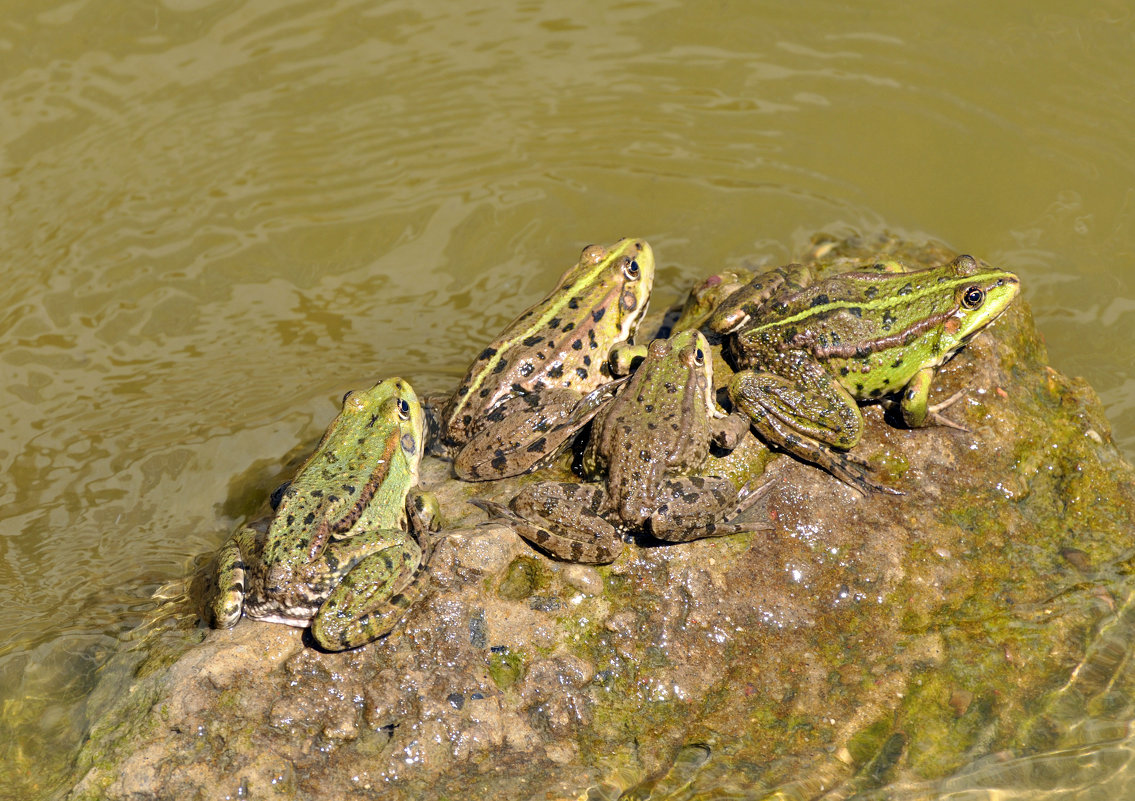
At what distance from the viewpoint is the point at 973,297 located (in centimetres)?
559

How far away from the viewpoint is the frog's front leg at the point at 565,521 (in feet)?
15.9

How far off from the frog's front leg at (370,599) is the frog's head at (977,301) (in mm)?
3762

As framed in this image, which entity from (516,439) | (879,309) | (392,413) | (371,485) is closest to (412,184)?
(392,413)

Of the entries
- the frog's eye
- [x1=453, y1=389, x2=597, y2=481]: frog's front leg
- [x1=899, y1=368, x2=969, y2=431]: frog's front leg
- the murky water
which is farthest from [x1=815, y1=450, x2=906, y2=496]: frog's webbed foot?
the murky water

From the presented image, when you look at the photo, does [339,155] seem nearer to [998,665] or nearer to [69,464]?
[69,464]

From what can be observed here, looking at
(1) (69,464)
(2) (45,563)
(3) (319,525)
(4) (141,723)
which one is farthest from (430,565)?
(1) (69,464)

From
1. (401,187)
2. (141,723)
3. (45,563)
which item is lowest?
(45,563)

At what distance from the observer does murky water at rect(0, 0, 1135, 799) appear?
7.53 meters

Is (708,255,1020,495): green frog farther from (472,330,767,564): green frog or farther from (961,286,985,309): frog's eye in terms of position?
(472,330,767,564): green frog

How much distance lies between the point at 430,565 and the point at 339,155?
243 inches

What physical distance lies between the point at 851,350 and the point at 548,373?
82.6 inches

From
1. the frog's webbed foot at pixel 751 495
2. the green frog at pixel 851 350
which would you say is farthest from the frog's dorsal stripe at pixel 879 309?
the frog's webbed foot at pixel 751 495

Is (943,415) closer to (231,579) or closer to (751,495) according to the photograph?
(751,495)

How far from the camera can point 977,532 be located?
5352mm
